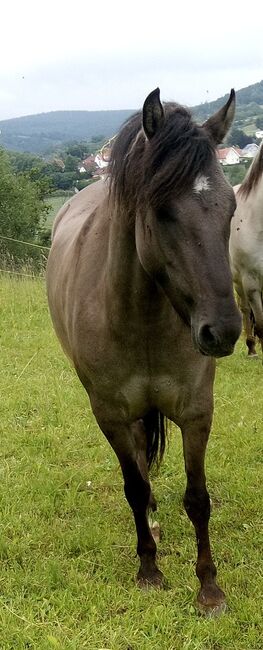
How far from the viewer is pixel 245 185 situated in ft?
16.5

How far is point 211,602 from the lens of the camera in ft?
8.09

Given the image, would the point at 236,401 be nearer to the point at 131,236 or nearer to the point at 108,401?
the point at 108,401

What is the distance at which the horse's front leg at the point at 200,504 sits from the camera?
2.41 m

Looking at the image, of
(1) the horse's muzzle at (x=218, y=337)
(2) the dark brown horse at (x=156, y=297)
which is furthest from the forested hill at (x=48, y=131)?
(1) the horse's muzzle at (x=218, y=337)

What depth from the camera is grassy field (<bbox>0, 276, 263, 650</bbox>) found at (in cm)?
236

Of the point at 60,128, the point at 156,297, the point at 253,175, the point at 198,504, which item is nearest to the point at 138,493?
the point at 198,504

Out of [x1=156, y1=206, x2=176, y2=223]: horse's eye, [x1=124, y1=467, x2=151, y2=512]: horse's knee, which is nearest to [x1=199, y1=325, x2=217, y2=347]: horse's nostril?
[x1=156, y1=206, x2=176, y2=223]: horse's eye

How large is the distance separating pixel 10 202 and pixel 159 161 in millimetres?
30252

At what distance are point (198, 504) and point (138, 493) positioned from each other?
0.30m

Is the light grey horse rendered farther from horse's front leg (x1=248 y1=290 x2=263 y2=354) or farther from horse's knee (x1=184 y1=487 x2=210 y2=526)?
horse's knee (x1=184 y1=487 x2=210 y2=526)

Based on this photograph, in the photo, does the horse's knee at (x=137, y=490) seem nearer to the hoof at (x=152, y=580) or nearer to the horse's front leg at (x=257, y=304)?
the hoof at (x=152, y=580)

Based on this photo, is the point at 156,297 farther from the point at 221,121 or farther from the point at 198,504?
the point at 198,504

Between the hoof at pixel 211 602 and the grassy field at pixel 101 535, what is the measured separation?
47 millimetres

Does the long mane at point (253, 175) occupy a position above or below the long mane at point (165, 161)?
below
